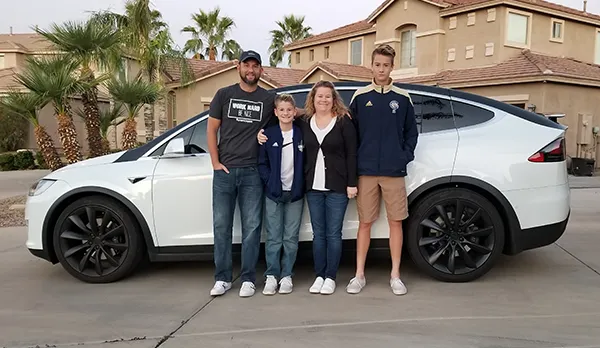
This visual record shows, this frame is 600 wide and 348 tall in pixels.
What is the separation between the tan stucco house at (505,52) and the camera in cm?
1877

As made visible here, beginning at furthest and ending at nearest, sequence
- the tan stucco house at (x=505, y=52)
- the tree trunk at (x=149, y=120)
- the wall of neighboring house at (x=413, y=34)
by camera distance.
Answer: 1. the wall of neighboring house at (x=413, y=34)
2. the tree trunk at (x=149, y=120)
3. the tan stucco house at (x=505, y=52)

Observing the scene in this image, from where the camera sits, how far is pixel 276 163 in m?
4.20

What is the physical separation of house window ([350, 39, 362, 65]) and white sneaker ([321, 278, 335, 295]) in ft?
79.2

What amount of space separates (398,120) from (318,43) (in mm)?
26524

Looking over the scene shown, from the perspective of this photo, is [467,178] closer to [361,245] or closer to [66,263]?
[361,245]

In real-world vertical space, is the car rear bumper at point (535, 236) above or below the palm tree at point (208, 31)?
below

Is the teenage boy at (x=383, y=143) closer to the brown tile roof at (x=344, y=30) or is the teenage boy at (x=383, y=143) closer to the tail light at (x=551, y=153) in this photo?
Result: the tail light at (x=551, y=153)

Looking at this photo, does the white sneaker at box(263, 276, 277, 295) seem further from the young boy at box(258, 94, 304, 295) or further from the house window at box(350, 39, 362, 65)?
the house window at box(350, 39, 362, 65)

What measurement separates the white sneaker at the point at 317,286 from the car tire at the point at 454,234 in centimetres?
85

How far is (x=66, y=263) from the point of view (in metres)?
4.72

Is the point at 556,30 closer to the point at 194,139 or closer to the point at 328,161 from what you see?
the point at 328,161

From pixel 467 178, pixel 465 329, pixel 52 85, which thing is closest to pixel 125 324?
pixel 465 329

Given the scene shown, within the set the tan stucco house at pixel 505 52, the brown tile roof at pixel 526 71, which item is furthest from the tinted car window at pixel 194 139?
the brown tile roof at pixel 526 71

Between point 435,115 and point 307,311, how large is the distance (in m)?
2.09
